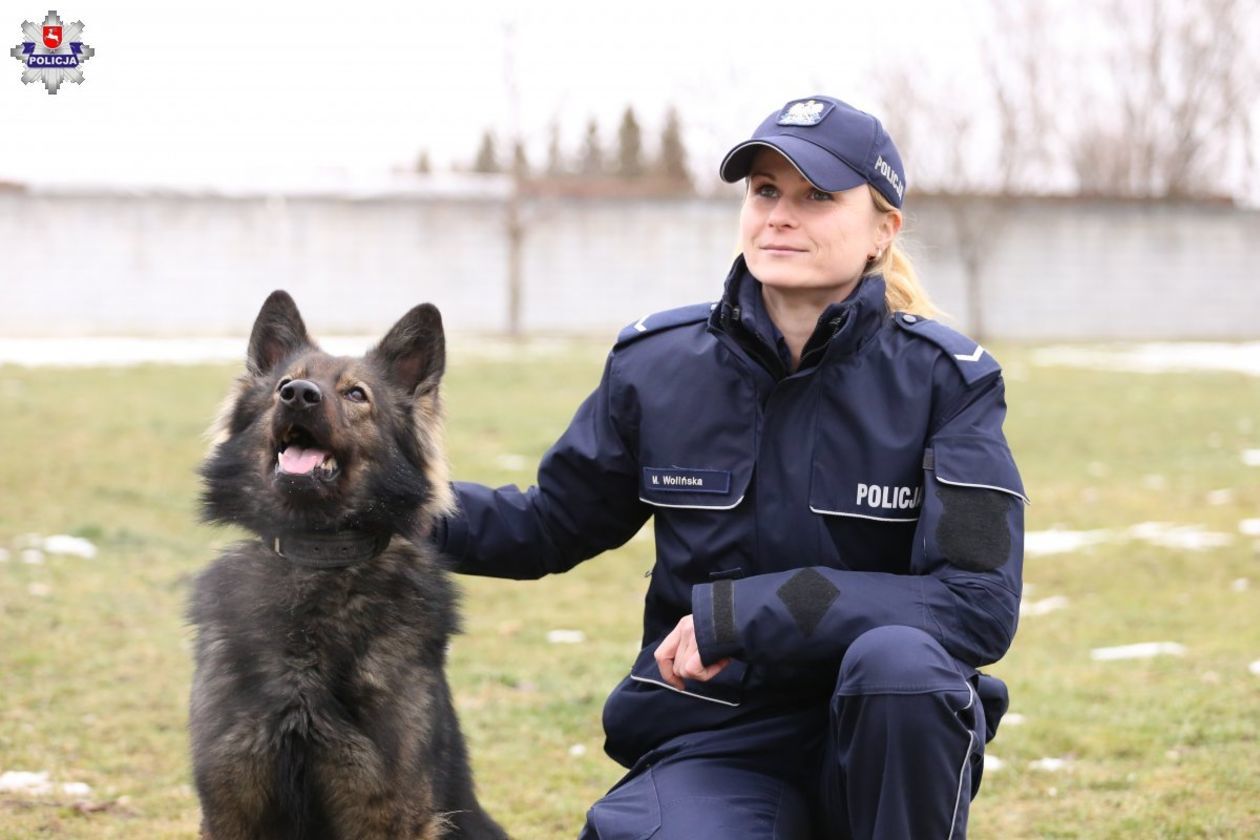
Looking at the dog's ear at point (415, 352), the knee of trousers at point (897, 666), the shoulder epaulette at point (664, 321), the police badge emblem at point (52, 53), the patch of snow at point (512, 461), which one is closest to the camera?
the knee of trousers at point (897, 666)

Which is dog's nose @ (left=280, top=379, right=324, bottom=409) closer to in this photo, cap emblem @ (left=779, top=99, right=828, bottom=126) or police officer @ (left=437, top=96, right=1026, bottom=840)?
police officer @ (left=437, top=96, right=1026, bottom=840)

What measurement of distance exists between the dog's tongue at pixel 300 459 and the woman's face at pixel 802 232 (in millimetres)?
1159

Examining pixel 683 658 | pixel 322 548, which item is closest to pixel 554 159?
pixel 322 548

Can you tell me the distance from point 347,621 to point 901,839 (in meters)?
1.41

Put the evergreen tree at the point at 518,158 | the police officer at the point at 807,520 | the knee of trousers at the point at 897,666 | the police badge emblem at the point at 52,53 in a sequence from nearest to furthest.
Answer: the knee of trousers at the point at 897,666, the police officer at the point at 807,520, the police badge emblem at the point at 52,53, the evergreen tree at the point at 518,158

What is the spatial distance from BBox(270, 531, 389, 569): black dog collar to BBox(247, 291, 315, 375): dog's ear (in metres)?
0.47

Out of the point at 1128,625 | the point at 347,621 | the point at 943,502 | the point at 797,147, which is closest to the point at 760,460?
the point at 943,502

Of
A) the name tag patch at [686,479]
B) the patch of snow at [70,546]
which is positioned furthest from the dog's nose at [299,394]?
the patch of snow at [70,546]

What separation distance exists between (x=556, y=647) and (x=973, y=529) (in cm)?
417

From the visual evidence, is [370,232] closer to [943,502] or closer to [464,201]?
[464,201]

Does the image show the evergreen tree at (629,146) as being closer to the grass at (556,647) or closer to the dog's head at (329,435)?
the grass at (556,647)

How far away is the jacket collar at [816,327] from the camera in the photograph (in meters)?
3.22

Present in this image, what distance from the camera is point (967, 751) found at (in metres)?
2.96

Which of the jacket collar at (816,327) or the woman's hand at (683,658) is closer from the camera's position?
the woman's hand at (683,658)
